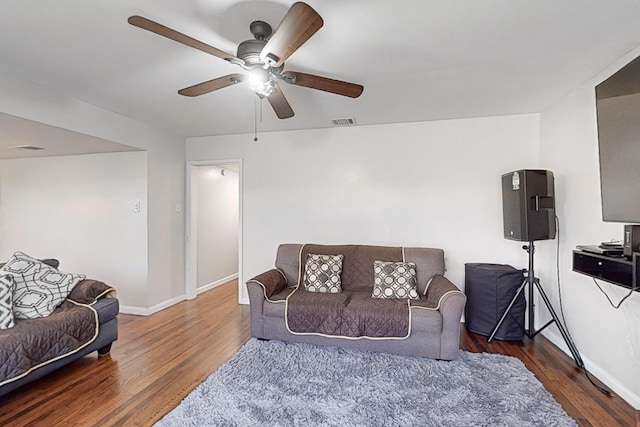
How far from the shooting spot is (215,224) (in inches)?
212

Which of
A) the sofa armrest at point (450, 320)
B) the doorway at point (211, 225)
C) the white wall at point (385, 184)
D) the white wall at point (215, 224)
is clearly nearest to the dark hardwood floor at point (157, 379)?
the sofa armrest at point (450, 320)

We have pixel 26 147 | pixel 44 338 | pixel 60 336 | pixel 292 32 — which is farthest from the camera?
pixel 26 147

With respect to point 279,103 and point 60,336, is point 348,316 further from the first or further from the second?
point 60,336

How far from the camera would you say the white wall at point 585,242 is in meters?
2.19

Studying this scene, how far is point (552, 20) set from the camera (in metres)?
1.81

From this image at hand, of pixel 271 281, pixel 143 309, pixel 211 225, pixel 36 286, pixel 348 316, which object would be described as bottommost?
pixel 143 309

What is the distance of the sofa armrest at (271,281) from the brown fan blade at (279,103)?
1577 millimetres

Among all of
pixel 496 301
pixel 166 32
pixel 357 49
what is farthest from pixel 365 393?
pixel 166 32

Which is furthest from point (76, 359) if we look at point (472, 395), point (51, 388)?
point (472, 395)

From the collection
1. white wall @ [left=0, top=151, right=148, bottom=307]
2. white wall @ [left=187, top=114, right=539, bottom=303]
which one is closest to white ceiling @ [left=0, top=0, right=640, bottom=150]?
white wall @ [left=187, top=114, right=539, bottom=303]

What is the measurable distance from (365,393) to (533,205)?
214cm

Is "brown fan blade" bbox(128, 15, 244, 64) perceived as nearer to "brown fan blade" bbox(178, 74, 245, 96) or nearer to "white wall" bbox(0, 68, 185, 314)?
"brown fan blade" bbox(178, 74, 245, 96)

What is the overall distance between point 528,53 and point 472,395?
2357mm

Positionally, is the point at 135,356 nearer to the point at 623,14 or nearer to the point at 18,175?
the point at 18,175
